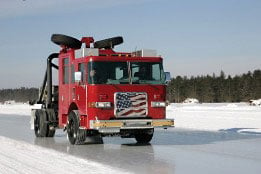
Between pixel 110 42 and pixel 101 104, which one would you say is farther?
pixel 110 42

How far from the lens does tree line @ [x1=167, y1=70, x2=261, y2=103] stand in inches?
4791

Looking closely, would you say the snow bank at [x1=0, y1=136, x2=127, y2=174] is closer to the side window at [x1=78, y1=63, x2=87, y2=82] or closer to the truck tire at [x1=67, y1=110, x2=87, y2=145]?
the truck tire at [x1=67, y1=110, x2=87, y2=145]

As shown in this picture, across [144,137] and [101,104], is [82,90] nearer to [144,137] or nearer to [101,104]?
[101,104]

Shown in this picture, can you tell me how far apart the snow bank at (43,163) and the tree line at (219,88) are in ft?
331

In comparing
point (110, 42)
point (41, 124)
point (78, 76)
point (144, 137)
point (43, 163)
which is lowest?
point (43, 163)

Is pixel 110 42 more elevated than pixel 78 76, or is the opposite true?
pixel 110 42

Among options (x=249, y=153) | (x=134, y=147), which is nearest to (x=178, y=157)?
(x=249, y=153)

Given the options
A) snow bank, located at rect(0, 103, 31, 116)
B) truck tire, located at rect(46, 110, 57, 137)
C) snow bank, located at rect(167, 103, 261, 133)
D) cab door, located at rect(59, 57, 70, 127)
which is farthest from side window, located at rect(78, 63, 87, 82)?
snow bank, located at rect(0, 103, 31, 116)

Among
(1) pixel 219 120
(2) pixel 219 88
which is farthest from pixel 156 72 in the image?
(2) pixel 219 88

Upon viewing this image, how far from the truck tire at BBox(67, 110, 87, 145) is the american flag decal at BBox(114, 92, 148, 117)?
1.30 m

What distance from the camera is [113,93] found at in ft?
42.4

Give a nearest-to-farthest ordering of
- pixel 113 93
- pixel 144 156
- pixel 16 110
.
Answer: pixel 144 156
pixel 113 93
pixel 16 110

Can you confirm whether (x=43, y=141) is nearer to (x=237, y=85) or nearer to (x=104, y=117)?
(x=104, y=117)

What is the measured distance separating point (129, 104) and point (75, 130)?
1860 millimetres
